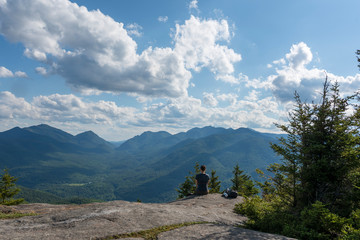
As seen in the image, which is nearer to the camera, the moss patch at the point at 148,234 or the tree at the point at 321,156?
the moss patch at the point at 148,234

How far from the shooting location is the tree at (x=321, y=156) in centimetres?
949

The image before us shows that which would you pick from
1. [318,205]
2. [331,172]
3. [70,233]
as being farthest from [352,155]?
[70,233]

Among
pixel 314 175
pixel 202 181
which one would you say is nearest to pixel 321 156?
pixel 314 175

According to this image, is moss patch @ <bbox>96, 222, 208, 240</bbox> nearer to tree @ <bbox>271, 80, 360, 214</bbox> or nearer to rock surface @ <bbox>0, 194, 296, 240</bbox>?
rock surface @ <bbox>0, 194, 296, 240</bbox>

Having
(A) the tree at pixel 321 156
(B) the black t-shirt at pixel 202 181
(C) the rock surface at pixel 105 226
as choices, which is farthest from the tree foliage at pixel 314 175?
(B) the black t-shirt at pixel 202 181

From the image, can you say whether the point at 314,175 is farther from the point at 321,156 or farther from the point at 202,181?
the point at 202,181

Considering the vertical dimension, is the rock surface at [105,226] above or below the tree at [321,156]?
below

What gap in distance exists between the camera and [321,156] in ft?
33.7

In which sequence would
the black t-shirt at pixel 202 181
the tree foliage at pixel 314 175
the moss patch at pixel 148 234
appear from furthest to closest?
the black t-shirt at pixel 202 181, the tree foliage at pixel 314 175, the moss patch at pixel 148 234

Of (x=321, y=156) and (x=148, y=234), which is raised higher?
(x=321, y=156)

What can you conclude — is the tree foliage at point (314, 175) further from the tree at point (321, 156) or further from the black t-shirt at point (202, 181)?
the black t-shirt at point (202, 181)

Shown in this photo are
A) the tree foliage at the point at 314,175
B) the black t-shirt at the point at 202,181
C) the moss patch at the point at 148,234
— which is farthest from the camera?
the black t-shirt at the point at 202,181

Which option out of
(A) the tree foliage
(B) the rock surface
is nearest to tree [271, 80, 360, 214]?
(A) the tree foliage

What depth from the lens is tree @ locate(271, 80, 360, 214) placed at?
949 cm
